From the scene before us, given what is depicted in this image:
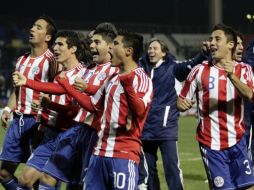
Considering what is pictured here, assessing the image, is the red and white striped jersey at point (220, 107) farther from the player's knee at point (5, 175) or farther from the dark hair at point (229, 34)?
the player's knee at point (5, 175)

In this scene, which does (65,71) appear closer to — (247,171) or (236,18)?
(247,171)

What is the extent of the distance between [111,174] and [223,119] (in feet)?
4.80

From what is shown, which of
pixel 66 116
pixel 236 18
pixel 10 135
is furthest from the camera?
pixel 236 18

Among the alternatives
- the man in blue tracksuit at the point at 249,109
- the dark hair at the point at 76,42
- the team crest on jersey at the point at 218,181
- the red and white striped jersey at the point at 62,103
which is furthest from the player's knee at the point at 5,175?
the man in blue tracksuit at the point at 249,109

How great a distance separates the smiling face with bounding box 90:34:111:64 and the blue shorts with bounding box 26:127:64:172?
1.00 metres

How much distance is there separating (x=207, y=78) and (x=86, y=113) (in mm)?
1291

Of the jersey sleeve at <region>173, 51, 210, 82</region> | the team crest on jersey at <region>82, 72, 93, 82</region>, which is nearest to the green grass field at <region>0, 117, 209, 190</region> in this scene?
the jersey sleeve at <region>173, 51, 210, 82</region>

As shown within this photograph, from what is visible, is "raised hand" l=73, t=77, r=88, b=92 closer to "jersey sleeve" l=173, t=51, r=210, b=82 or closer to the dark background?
"jersey sleeve" l=173, t=51, r=210, b=82

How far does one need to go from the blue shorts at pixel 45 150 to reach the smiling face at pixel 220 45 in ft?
6.39

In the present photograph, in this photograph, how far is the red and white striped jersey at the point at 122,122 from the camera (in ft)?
21.5

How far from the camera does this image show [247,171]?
24.3 feet

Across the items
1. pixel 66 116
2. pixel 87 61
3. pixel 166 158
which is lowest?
pixel 166 158

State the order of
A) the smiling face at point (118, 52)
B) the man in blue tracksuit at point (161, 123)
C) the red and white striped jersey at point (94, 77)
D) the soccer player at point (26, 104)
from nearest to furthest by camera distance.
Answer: the smiling face at point (118, 52) < the red and white striped jersey at point (94, 77) < the soccer player at point (26, 104) < the man in blue tracksuit at point (161, 123)

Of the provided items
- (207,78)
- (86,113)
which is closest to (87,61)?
(86,113)
